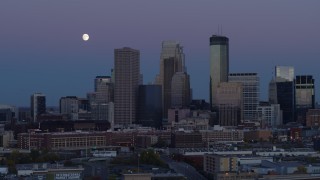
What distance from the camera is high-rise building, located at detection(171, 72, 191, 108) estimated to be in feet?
281

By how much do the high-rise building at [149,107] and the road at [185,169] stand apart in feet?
107

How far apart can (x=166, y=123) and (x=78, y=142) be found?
2081cm

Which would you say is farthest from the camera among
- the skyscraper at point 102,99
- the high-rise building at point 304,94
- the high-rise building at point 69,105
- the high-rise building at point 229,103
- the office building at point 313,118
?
the high-rise building at point 304,94

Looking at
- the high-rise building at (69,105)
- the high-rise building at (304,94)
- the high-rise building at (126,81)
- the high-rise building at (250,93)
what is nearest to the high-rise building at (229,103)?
the high-rise building at (250,93)

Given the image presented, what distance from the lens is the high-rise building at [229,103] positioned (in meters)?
79.7

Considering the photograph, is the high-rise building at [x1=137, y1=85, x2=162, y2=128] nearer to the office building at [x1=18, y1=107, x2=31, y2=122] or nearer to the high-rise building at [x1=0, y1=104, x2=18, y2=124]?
the office building at [x1=18, y1=107, x2=31, y2=122]

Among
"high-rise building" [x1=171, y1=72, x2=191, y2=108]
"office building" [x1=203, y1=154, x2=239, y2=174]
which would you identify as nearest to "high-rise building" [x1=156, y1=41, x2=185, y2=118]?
"high-rise building" [x1=171, y1=72, x2=191, y2=108]

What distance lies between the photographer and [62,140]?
5659 cm

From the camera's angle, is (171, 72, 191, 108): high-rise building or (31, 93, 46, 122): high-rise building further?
(171, 72, 191, 108): high-rise building

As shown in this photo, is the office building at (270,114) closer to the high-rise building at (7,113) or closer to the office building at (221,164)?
the high-rise building at (7,113)

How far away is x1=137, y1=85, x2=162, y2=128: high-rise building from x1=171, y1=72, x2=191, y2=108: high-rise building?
6.58 metres

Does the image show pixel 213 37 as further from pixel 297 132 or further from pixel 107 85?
pixel 297 132

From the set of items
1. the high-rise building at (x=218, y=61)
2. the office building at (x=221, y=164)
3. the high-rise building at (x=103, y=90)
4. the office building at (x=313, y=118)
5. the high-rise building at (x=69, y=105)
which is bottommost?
the office building at (x=221, y=164)

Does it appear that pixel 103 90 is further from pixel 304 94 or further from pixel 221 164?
pixel 221 164
